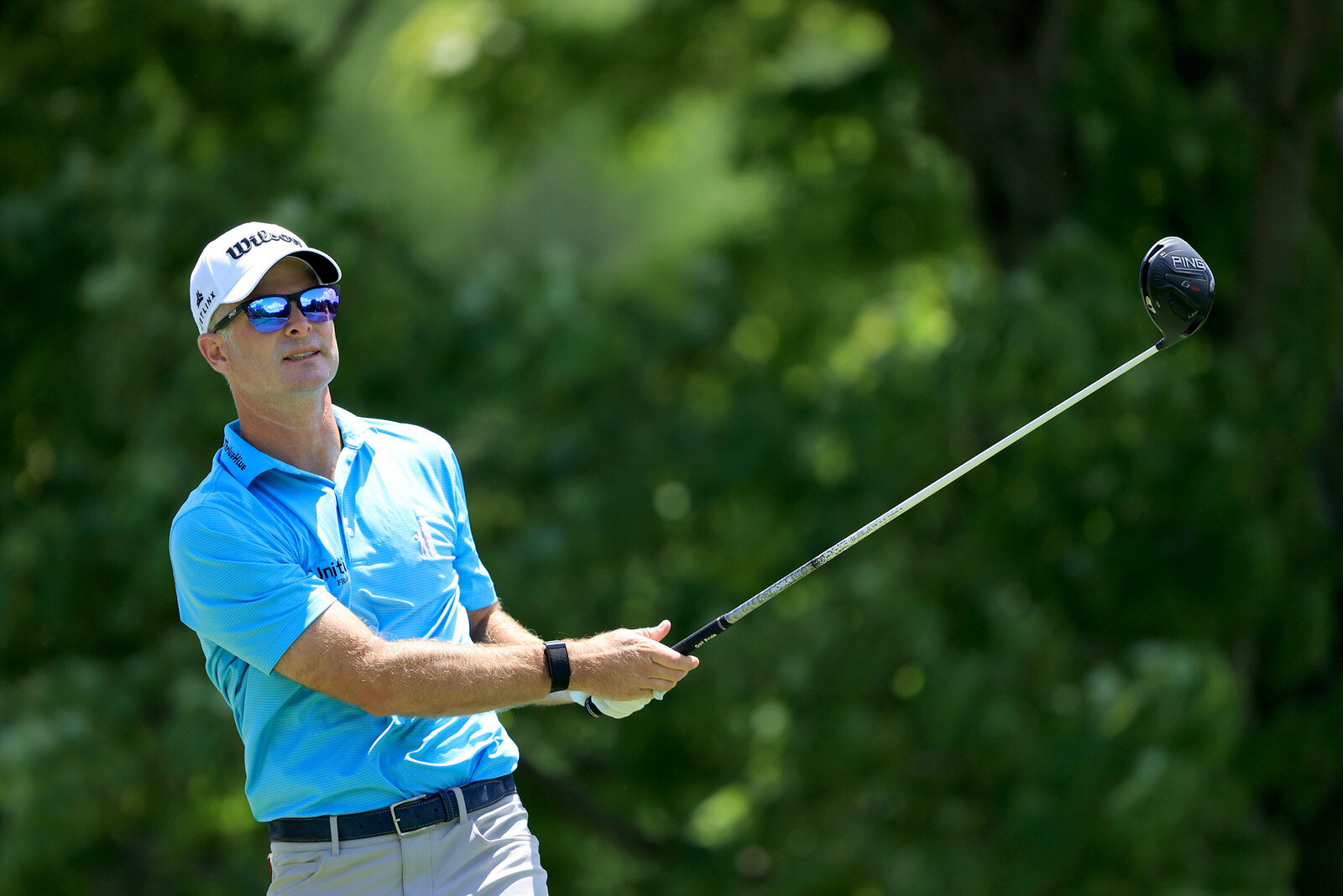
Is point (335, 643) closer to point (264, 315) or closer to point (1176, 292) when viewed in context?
point (264, 315)

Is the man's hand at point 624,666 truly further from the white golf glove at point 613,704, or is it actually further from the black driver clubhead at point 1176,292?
the black driver clubhead at point 1176,292

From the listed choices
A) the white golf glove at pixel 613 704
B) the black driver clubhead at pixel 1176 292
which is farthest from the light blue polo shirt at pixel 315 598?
the black driver clubhead at pixel 1176 292

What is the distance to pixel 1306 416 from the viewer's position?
25.5ft

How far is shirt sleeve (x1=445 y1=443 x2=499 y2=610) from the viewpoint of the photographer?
343 cm

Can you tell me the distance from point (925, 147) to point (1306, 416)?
11.4 ft

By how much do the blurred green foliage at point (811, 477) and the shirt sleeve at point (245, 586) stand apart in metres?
4.44

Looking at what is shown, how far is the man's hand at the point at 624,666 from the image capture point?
3.11m

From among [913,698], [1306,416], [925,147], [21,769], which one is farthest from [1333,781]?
[21,769]

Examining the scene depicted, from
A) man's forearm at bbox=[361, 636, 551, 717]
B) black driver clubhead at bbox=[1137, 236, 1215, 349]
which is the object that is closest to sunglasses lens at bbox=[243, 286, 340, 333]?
man's forearm at bbox=[361, 636, 551, 717]

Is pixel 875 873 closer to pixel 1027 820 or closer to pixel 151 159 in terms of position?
pixel 1027 820

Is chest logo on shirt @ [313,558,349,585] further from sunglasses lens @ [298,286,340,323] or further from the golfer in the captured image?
sunglasses lens @ [298,286,340,323]

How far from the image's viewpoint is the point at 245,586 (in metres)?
2.95

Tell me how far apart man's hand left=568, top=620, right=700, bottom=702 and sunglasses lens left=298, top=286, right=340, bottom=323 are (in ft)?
2.76

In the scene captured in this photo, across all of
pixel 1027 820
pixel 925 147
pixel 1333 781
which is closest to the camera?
pixel 1027 820
